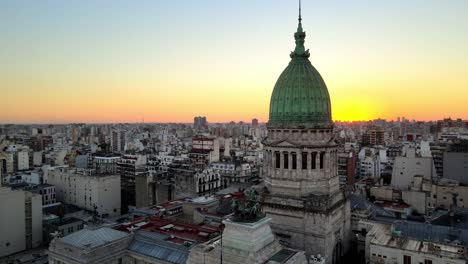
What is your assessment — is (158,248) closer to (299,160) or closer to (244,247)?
(244,247)

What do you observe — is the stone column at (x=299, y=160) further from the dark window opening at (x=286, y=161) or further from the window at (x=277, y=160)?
the window at (x=277, y=160)

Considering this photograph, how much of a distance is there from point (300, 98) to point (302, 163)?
6754mm

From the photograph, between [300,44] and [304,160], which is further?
[300,44]

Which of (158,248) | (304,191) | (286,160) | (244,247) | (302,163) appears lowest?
(158,248)

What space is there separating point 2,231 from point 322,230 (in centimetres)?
5623

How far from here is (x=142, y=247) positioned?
131 feet

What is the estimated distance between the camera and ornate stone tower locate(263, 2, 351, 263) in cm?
3738

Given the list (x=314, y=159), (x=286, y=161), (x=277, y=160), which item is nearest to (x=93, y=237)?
(x=277, y=160)

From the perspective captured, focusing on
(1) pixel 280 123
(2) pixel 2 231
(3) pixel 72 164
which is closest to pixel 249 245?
(1) pixel 280 123

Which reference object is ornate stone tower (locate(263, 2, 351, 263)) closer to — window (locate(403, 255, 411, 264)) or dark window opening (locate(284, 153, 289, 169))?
dark window opening (locate(284, 153, 289, 169))

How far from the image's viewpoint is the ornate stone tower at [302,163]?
3738 cm

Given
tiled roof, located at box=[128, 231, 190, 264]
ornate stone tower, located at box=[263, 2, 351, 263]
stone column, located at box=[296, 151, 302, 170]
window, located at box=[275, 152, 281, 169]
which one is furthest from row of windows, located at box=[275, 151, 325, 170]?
tiled roof, located at box=[128, 231, 190, 264]

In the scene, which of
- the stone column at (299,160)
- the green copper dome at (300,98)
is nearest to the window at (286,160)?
the stone column at (299,160)

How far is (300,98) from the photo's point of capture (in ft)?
128
